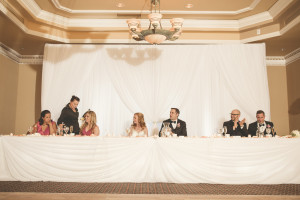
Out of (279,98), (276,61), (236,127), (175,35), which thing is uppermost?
(276,61)

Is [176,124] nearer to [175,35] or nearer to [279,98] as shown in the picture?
[175,35]

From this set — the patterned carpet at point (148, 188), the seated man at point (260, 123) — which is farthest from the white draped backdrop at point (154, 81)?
the patterned carpet at point (148, 188)

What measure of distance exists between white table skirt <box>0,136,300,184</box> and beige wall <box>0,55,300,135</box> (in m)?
3.32

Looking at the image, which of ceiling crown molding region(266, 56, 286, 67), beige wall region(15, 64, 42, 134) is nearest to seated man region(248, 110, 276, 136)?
ceiling crown molding region(266, 56, 286, 67)

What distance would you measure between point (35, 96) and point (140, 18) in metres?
3.38

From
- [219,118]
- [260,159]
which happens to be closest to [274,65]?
[219,118]

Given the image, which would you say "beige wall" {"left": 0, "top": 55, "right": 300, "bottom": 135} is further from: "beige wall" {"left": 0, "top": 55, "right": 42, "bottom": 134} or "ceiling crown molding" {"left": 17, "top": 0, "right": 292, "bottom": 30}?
"ceiling crown molding" {"left": 17, "top": 0, "right": 292, "bottom": 30}

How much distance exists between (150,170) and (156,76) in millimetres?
2902

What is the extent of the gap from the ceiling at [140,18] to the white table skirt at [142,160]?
2.60 m

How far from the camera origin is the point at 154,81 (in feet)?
20.5

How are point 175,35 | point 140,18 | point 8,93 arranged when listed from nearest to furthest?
1. point 175,35
2. point 140,18
3. point 8,93

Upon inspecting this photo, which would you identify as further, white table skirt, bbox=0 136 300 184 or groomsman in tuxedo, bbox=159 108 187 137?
groomsman in tuxedo, bbox=159 108 187 137

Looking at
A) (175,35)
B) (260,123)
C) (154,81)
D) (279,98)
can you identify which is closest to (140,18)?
(154,81)

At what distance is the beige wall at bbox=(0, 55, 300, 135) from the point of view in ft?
22.1
